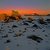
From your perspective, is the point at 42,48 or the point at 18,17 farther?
the point at 18,17

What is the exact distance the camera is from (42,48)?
33.1 feet

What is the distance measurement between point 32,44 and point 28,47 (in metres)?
0.77

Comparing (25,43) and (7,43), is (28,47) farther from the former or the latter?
(7,43)

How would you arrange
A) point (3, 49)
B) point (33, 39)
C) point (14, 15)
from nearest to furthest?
point (3, 49) → point (33, 39) → point (14, 15)

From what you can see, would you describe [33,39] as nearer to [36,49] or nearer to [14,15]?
[36,49]

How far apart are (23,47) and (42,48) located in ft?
3.70

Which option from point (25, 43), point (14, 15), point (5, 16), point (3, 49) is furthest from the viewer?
point (14, 15)

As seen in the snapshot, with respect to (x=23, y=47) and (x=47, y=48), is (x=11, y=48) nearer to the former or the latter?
(x=23, y=47)

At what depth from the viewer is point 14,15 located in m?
37.8

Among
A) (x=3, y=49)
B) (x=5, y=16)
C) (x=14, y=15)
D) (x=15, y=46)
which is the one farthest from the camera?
(x=14, y=15)

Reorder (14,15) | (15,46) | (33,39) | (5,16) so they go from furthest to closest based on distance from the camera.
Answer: (14,15), (5,16), (33,39), (15,46)

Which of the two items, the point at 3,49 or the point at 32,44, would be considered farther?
the point at 32,44

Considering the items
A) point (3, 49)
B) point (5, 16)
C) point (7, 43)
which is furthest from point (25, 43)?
point (5, 16)

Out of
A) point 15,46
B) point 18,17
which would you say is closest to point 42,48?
point 15,46
